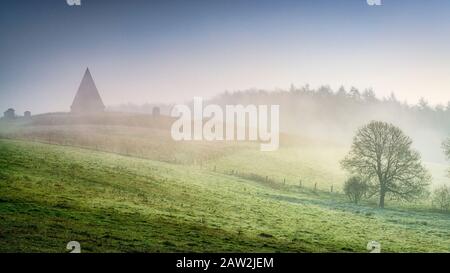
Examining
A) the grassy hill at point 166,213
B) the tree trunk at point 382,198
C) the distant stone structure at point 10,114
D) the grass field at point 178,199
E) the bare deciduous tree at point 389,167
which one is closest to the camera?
the grassy hill at point 166,213

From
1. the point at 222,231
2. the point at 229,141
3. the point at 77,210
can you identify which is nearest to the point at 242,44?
the point at 229,141

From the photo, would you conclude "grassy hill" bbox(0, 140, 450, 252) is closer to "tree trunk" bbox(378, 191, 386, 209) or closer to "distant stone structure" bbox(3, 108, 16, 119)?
"tree trunk" bbox(378, 191, 386, 209)

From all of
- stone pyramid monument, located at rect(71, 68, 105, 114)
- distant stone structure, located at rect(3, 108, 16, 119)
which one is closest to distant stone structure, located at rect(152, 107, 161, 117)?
stone pyramid monument, located at rect(71, 68, 105, 114)

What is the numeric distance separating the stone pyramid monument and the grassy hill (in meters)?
2.29

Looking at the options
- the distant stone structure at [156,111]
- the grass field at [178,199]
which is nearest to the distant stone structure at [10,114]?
the grass field at [178,199]

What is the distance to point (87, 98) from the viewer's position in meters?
14.5

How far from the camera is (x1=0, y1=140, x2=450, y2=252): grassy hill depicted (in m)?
11.0

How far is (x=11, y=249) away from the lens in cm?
1002

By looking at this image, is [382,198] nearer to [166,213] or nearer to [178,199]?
[178,199]

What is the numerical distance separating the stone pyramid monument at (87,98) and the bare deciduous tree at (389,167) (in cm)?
1074

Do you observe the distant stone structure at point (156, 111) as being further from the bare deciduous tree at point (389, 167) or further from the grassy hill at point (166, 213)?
the bare deciduous tree at point (389, 167)

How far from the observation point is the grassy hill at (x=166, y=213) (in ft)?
35.9

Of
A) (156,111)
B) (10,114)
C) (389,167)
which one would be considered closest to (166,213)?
(156,111)

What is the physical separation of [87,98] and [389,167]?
13916 millimetres
